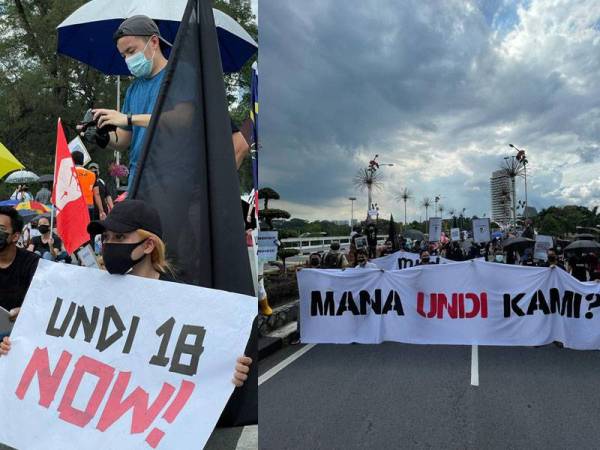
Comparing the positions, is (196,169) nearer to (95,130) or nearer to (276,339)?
(95,130)

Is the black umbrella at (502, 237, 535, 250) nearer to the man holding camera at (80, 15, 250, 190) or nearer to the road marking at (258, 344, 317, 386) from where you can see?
the road marking at (258, 344, 317, 386)

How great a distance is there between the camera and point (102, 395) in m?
1.68

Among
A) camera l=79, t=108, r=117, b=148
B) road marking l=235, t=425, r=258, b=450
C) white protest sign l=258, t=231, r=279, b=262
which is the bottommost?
road marking l=235, t=425, r=258, b=450

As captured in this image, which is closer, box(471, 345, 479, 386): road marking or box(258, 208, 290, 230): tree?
box(471, 345, 479, 386): road marking

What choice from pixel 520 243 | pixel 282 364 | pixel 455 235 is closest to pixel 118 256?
pixel 282 364

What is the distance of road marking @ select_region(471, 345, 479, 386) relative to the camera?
5391mm

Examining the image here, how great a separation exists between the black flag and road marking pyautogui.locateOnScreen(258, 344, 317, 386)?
3.85 metres

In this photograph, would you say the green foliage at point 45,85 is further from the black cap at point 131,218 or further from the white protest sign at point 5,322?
the white protest sign at point 5,322

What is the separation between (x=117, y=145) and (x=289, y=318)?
6.89 meters

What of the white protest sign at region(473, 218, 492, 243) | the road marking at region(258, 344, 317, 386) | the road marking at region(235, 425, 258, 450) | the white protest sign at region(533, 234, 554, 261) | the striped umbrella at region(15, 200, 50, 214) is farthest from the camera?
the white protest sign at region(473, 218, 492, 243)

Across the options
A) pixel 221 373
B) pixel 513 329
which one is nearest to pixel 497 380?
pixel 513 329

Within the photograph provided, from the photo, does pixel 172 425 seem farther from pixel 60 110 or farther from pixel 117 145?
pixel 60 110

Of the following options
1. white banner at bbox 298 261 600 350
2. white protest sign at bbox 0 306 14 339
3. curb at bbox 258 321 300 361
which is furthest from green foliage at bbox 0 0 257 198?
white banner at bbox 298 261 600 350

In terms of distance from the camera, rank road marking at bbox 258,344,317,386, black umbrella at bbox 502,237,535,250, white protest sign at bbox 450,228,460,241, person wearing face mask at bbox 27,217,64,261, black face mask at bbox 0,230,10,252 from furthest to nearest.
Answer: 1. white protest sign at bbox 450,228,460,241
2. black umbrella at bbox 502,237,535,250
3. road marking at bbox 258,344,317,386
4. person wearing face mask at bbox 27,217,64,261
5. black face mask at bbox 0,230,10,252
